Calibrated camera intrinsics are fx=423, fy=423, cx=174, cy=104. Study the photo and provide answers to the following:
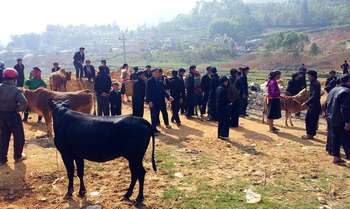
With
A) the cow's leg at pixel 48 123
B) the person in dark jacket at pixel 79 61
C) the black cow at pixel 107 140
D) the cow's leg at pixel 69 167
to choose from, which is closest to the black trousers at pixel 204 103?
the cow's leg at pixel 48 123

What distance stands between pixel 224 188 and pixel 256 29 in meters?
113

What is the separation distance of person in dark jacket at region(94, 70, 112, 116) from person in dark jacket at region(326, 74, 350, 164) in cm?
699

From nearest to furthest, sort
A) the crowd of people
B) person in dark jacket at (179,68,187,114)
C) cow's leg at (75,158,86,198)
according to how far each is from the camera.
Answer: cow's leg at (75,158,86,198) → the crowd of people → person in dark jacket at (179,68,187,114)

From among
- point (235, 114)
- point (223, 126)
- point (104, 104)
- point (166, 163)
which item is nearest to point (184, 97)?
point (235, 114)

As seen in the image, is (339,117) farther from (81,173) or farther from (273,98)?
(81,173)

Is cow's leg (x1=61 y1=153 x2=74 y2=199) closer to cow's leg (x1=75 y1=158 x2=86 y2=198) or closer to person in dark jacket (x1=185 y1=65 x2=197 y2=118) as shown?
cow's leg (x1=75 y1=158 x2=86 y2=198)

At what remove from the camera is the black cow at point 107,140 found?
23.9 feet

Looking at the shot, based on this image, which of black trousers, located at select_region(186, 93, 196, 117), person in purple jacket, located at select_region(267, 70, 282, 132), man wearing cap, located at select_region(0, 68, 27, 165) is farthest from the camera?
black trousers, located at select_region(186, 93, 196, 117)

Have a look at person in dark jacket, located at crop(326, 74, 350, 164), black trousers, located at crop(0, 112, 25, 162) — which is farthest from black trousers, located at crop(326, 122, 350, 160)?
black trousers, located at crop(0, 112, 25, 162)

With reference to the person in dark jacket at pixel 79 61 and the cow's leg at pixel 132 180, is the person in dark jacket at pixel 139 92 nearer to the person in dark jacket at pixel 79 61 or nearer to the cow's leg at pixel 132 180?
the cow's leg at pixel 132 180

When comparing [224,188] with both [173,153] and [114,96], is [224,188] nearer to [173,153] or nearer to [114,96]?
[173,153]

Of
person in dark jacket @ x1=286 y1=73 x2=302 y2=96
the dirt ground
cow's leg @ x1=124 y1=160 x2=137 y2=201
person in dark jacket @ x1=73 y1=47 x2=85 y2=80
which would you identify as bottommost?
the dirt ground

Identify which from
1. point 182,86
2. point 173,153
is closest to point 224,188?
point 173,153

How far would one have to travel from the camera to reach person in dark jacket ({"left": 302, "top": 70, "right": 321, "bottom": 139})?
11609 millimetres
